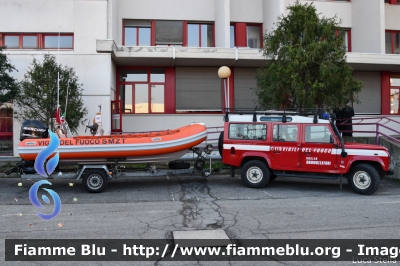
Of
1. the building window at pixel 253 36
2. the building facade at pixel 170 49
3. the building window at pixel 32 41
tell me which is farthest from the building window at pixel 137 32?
the building window at pixel 253 36

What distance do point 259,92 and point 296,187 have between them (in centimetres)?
374

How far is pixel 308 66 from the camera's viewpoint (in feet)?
39.1

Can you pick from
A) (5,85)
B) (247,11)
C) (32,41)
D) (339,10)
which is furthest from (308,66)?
(32,41)

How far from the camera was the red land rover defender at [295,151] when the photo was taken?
997 centimetres

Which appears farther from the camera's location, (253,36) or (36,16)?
(253,36)

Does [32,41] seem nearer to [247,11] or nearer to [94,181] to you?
[94,181]

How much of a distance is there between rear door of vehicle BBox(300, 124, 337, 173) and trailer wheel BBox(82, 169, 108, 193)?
5321 mm

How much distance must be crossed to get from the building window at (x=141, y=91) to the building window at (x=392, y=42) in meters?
12.0

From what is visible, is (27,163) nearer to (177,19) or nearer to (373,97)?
Answer: (177,19)

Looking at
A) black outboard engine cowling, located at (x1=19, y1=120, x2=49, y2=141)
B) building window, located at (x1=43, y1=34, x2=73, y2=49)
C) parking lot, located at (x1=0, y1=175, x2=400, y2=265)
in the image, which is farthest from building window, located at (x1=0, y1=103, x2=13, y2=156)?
black outboard engine cowling, located at (x1=19, y1=120, x2=49, y2=141)

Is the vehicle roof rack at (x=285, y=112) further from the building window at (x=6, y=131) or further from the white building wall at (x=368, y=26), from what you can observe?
the white building wall at (x=368, y=26)

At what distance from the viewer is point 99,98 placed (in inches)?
606

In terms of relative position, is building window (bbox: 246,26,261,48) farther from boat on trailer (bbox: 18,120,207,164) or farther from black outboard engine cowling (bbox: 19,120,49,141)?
black outboard engine cowling (bbox: 19,120,49,141)

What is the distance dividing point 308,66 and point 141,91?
Answer: 8.51m
